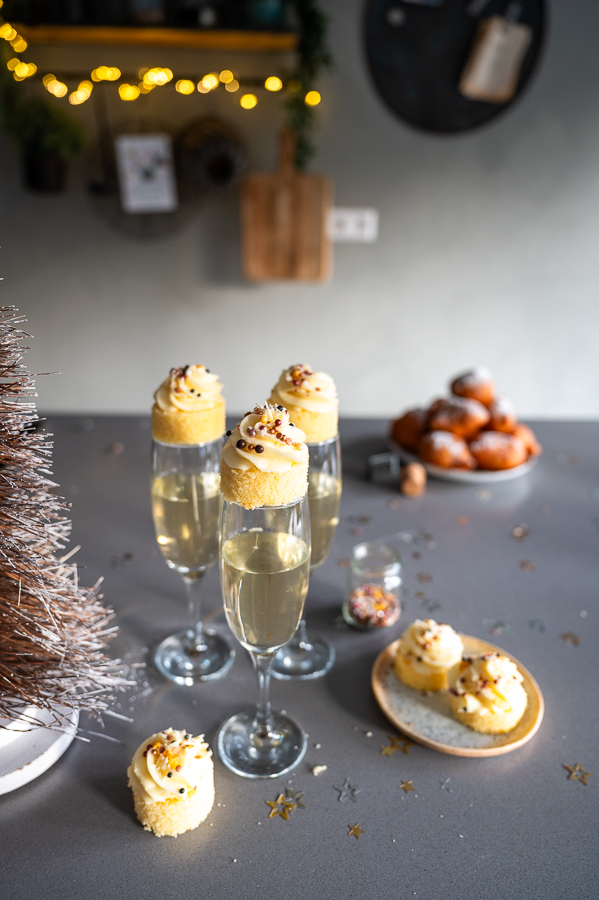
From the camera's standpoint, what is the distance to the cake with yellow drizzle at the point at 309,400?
0.91 meters

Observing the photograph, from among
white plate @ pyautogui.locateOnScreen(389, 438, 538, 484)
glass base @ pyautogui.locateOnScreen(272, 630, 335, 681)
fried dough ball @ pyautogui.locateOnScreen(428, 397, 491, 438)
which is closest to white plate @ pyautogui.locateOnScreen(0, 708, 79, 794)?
glass base @ pyautogui.locateOnScreen(272, 630, 335, 681)

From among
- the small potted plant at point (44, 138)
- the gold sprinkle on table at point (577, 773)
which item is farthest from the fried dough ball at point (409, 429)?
the small potted plant at point (44, 138)

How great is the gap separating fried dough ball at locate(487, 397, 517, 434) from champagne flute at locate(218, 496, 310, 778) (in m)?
1.06

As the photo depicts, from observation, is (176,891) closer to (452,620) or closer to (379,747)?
(379,747)

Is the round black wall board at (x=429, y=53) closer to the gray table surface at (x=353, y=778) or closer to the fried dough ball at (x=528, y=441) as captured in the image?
the fried dough ball at (x=528, y=441)

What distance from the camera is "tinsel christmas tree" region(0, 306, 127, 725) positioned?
73cm

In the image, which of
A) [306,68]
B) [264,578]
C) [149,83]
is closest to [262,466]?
[264,578]

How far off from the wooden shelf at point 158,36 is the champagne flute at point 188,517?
2381 mm

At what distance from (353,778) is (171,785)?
22 centimetres

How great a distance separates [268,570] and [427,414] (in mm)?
1095

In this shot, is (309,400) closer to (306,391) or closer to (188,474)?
(306,391)

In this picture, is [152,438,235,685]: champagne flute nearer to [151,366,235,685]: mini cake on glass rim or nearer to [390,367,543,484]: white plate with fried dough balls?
[151,366,235,685]: mini cake on glass rim

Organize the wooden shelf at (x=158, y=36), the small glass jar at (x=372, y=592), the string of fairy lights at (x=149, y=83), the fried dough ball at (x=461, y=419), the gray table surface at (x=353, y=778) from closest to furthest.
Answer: the gray table surface at (x=353, y=778), the small glass jar at (x=372, y=592), the fried dough ball at (x=461, y=419), the wooden shelf at (x=158, y=36), the string of fairy lights at (x=149, y=83)

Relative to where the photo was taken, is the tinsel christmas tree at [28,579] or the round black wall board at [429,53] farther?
the round black wall board at [429,53]
